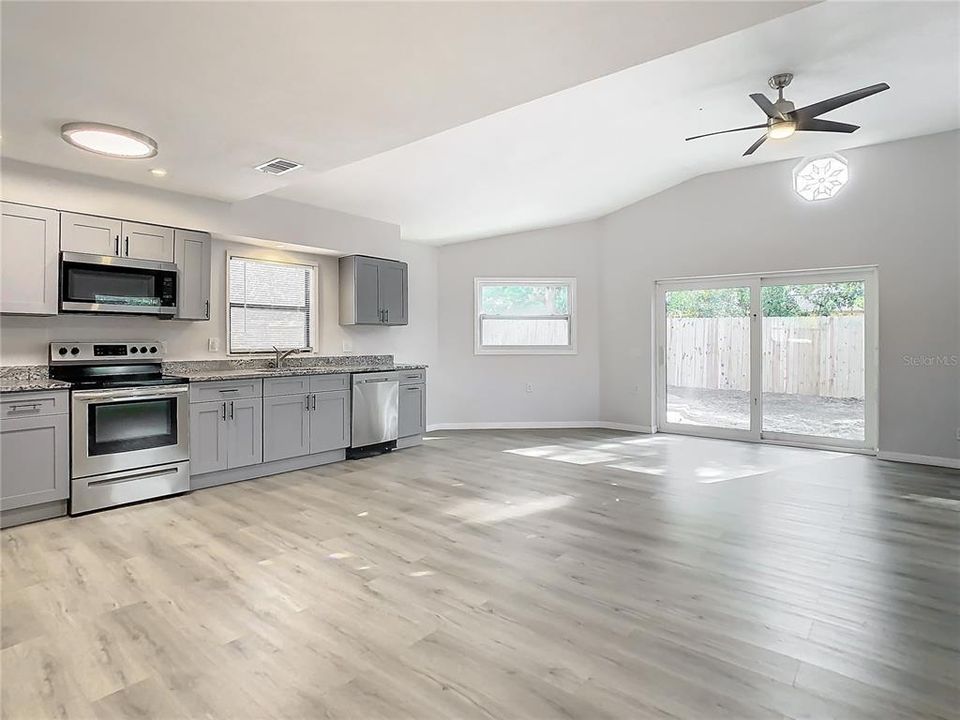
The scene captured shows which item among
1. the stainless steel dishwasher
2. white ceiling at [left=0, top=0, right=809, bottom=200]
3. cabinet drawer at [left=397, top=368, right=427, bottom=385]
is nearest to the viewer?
white ceiling at [left=0, top=0, right=809, bottom=200]

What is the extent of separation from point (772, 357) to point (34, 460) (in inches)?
271

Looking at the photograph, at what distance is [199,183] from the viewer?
4.19 meters

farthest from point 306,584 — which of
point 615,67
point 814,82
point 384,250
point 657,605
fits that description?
point 814,82

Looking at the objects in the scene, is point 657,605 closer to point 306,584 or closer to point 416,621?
point 416,621

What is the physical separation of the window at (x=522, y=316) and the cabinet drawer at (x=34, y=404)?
4.84 meters

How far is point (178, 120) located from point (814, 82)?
4.42 metres

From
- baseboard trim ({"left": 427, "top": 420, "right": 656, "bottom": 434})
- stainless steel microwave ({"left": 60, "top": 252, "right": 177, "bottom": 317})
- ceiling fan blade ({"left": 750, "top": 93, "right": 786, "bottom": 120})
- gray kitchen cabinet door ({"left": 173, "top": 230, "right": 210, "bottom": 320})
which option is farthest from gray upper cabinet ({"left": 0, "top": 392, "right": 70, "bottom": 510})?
ceiling fan blade ({"left": 750, "top": 93, "right": 786, "bottom": 120})

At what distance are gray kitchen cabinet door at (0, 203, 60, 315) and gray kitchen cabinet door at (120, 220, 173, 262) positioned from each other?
432mm

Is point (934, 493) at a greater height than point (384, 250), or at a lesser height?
lesser

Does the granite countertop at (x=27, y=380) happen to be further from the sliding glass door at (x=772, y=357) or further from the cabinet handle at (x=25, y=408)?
the sliding glass door at (x=772, y=357)

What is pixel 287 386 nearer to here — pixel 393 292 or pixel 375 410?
pixel 375 410

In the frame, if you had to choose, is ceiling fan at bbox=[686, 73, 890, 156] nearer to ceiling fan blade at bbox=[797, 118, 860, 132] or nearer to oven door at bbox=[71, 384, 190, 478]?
ceiling fan blade at bbox=[797, 118, 860, 132]

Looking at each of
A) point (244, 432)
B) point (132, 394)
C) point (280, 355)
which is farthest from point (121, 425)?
point (280, 355)

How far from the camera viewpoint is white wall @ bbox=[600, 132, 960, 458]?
198 inches
